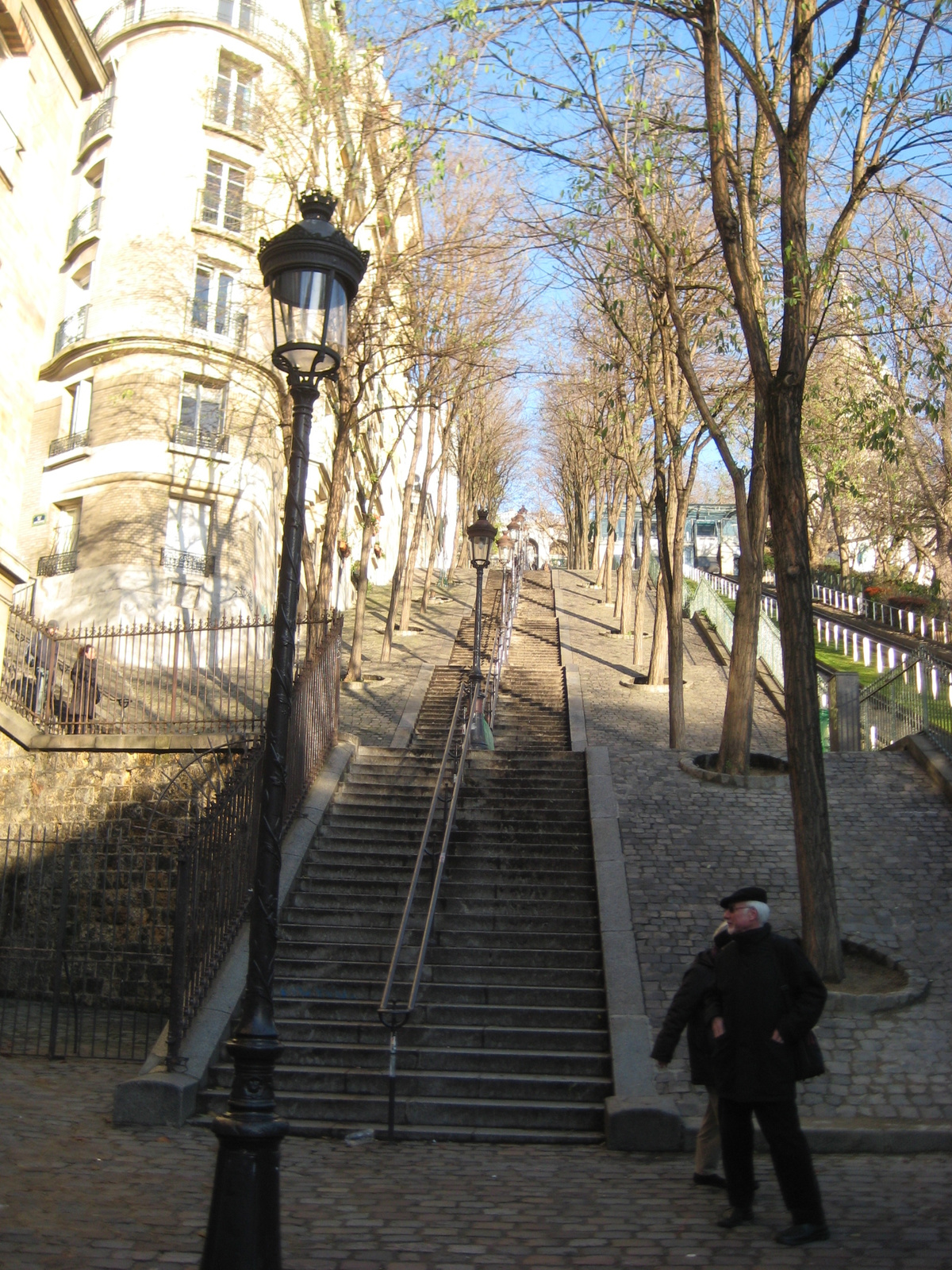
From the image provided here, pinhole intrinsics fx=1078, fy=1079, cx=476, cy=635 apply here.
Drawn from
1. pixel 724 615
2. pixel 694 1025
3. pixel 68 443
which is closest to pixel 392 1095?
pixel 694 1025

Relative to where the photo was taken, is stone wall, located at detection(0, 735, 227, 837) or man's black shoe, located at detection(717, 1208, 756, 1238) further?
stone wall, located at detection(0, 735, 227, 837)

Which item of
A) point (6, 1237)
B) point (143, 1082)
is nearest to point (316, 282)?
point (6, 1237)

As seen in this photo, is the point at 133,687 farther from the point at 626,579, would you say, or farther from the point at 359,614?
the point at 626,579

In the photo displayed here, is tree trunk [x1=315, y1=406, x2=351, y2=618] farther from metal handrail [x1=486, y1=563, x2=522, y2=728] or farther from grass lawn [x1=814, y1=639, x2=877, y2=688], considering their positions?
grass lawn [x1=814, y1=639, x2=877, y2=688]

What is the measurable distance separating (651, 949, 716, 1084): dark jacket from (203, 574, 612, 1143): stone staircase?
190cm

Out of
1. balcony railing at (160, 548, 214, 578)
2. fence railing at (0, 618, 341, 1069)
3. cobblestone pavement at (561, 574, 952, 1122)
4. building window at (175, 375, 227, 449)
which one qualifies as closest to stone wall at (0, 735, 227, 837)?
fence railing at (0, 618, 341, 1069)

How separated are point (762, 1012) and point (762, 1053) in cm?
18

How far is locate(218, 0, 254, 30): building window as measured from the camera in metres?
25.4

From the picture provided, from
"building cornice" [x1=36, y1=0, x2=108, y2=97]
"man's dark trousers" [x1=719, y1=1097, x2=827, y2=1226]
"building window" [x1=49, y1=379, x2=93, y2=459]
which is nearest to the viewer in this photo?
"man's dark trousers" [x1=719, y1=1097, x2=827, y2=1226]

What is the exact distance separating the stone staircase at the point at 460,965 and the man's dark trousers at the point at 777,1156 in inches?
81.1

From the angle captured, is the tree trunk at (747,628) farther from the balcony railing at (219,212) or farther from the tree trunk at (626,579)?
the balcony railing at (219,212)

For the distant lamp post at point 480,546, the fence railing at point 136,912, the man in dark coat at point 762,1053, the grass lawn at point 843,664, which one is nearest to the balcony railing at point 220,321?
the distant lamp post at point 480,546

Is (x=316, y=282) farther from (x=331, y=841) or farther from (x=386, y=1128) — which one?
(x=331, y=841)

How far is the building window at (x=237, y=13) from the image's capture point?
83.4 ft
